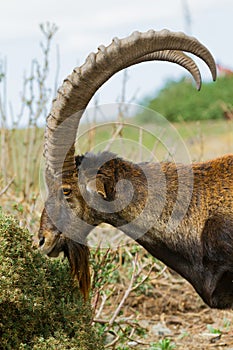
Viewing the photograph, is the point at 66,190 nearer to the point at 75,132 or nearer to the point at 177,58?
the point at 75,132

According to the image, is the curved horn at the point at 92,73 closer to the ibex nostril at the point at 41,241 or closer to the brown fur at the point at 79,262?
the ibex nostril at the point at 41,241

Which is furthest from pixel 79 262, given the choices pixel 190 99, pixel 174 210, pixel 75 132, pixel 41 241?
pixel 190 99

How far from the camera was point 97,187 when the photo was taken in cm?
484

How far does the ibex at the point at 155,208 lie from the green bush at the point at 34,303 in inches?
9.2

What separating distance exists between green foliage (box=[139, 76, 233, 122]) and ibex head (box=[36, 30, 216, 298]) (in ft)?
63.9

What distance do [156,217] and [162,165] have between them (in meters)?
0.44

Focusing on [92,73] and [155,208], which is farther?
[155,208]

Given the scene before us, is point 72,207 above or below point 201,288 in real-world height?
above

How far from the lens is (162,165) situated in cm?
517

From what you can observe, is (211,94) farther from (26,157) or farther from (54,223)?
(54,223)

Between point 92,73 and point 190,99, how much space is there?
22.3 m

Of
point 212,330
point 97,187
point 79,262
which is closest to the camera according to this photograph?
point 97,187

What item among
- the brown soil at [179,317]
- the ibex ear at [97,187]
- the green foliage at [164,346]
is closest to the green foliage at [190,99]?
the brown soil at [179,317]

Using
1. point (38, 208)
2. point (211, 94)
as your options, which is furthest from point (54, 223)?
point (211, 94)
